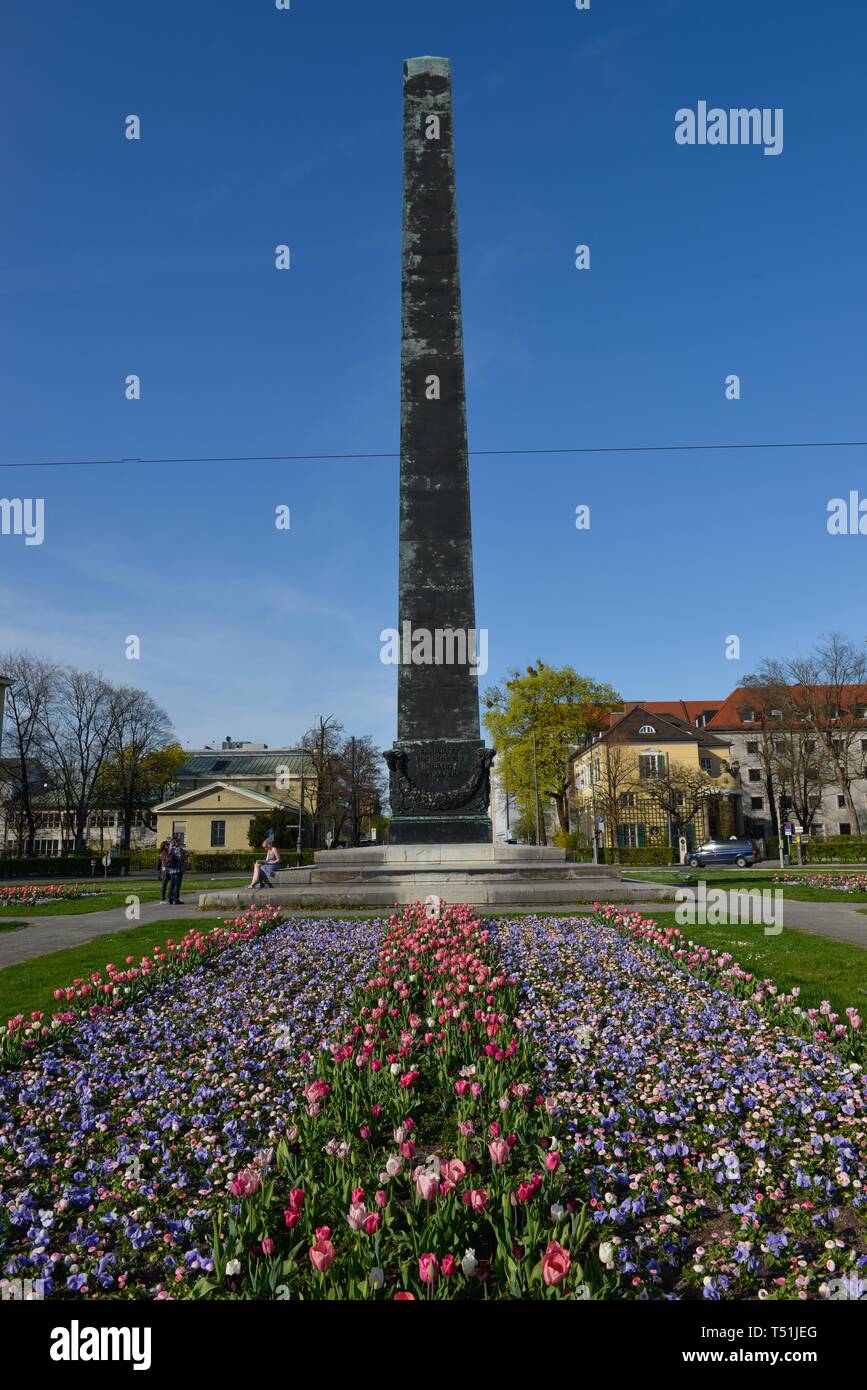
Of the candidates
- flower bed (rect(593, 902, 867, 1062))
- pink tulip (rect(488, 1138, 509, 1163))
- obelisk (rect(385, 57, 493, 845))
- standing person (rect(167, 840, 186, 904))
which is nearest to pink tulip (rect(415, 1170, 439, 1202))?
pink tulip (rect(488, 1138, 509, 1163))

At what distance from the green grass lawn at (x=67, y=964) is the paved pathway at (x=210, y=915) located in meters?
0.29

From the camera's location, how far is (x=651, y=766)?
67438 millimetres

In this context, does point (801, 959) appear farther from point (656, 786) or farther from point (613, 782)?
point (613, 782)

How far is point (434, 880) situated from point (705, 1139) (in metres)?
11.9

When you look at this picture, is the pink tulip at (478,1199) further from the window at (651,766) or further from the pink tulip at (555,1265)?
the window at (651,766)

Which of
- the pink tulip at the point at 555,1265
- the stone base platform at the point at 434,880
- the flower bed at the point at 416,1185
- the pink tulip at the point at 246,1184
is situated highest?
the pink tulip at the point at 555,1265

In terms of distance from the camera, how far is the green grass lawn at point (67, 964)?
7695mm

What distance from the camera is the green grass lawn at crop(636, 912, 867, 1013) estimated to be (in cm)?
717

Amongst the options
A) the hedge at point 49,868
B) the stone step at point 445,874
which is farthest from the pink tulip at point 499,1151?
the hedge at point 49,868

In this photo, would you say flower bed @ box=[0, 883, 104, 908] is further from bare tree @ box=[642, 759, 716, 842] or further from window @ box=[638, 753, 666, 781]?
window @ box=[638, 753, 666, 781]

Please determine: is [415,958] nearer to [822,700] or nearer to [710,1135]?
[710,1135]

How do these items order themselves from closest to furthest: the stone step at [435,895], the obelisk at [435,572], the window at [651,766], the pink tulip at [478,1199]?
the pink tulip at [478,1199] < the stone step at [435,895] < the obelisk at [435,572] < the window at [651,766]

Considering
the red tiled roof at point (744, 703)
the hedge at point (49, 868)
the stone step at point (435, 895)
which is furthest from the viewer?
the red tiled roof at point (744, 703)
